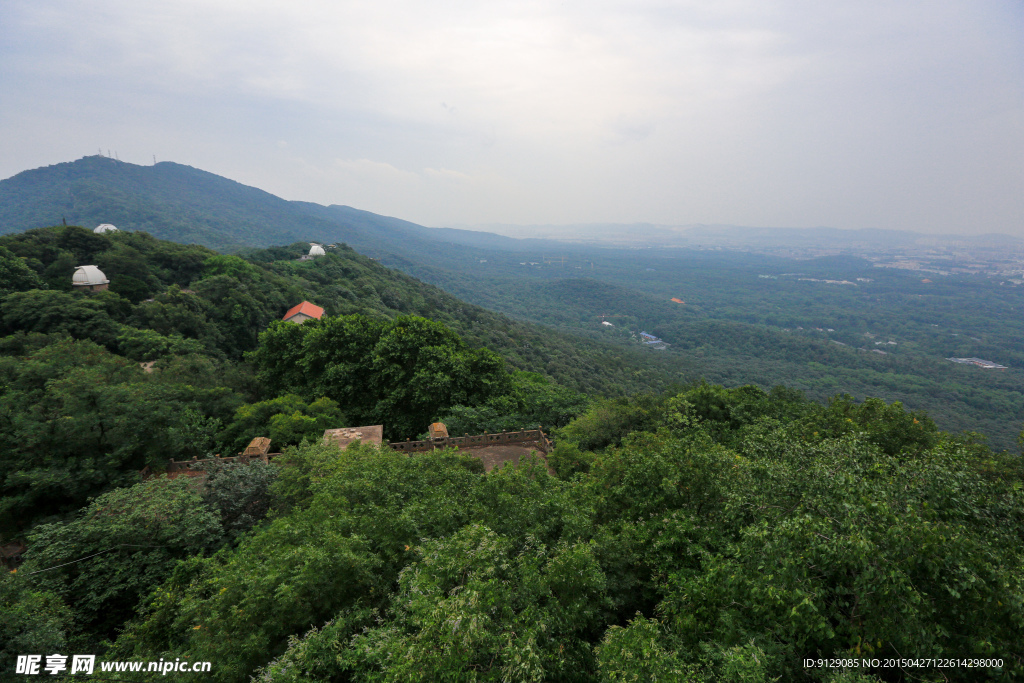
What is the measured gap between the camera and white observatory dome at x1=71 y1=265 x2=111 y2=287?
102ft

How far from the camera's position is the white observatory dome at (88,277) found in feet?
102

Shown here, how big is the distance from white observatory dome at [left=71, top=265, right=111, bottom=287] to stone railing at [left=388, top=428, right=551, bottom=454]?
106 ft

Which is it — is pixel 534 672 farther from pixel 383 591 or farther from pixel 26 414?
pixel 26 414

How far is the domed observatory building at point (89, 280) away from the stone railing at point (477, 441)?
31355 millimetres

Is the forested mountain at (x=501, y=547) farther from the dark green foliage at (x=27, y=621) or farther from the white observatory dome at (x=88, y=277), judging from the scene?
the white observatory dome at (x=88, y=277)

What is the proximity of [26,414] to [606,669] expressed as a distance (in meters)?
17.9

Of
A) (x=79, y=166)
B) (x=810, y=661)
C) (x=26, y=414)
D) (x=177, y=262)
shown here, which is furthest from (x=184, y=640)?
(x=79, y=166)

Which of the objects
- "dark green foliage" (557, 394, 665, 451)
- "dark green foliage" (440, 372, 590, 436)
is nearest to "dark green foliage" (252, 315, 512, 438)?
"dark green foliage" (440, 372, 590, 436)

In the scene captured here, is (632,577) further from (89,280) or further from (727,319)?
(727,319)

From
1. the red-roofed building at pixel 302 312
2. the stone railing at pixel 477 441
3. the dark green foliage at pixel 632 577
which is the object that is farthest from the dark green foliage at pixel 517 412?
the red-roofed building at pixel 302 312

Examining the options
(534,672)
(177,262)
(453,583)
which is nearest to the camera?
(534,672)

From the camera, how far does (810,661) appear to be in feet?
17.8

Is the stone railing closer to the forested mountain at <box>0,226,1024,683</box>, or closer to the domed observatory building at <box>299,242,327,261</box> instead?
the forested mountain at <box>0,226,1024,683</box>

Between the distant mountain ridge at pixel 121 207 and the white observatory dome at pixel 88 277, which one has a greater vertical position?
the distant mountain ridge at pixel 121 207
